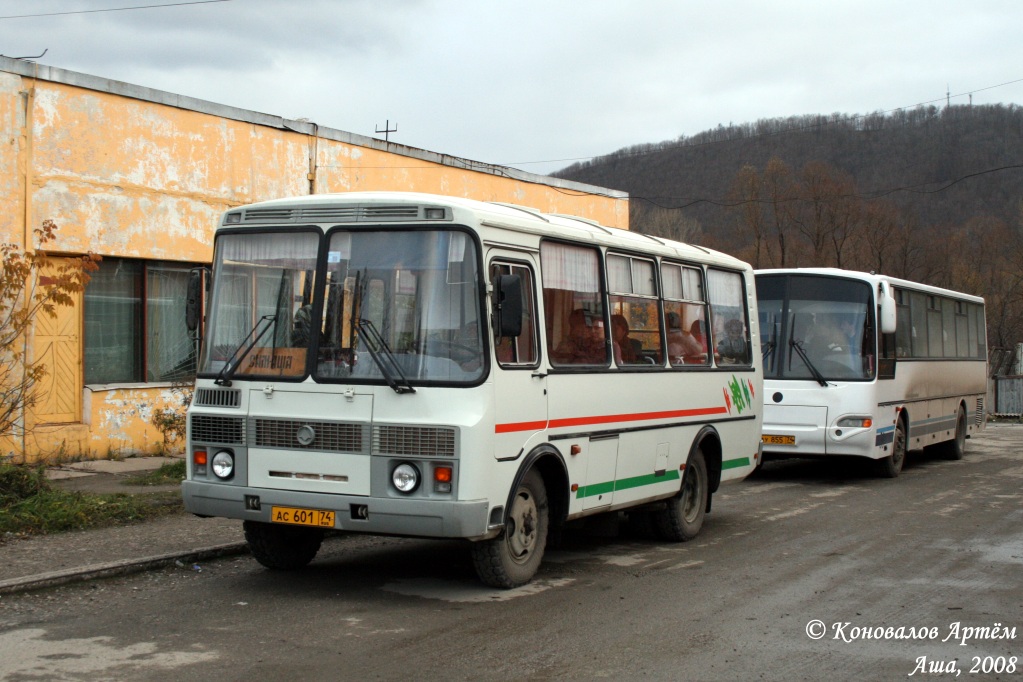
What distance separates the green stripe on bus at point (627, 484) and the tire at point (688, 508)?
353mm

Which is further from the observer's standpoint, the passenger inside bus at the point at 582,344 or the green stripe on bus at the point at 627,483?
the green stripe on bus at the point at 627,483

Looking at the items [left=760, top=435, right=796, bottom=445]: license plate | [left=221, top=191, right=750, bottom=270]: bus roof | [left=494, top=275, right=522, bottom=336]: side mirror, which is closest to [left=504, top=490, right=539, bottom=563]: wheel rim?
[left=494, top=275, right=522, bottom=336]: side mirror

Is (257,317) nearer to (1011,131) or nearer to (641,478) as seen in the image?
(641,478)

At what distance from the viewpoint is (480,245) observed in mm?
7992

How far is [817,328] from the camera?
54.9ft

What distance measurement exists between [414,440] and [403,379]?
421 millimetres

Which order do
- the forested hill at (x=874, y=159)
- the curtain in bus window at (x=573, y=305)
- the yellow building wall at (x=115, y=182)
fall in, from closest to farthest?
the curtain in bus window at (x=573, y=305)
the yellow building wall at (x=115, y=182)
the forested hill at (x=874, y=159)

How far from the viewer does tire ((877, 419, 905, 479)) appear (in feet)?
57.3

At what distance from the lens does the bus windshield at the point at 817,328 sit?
16469 millimetres

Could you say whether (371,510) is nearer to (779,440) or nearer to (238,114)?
(779,440)

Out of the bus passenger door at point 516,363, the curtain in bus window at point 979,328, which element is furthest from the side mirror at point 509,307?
the curtain in bus window at point 979,328

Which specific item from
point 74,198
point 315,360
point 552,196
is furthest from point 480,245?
point 552,196

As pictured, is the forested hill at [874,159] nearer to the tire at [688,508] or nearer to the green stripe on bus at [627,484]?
the tire at [688,508]

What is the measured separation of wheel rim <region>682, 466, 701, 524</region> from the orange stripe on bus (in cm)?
63
